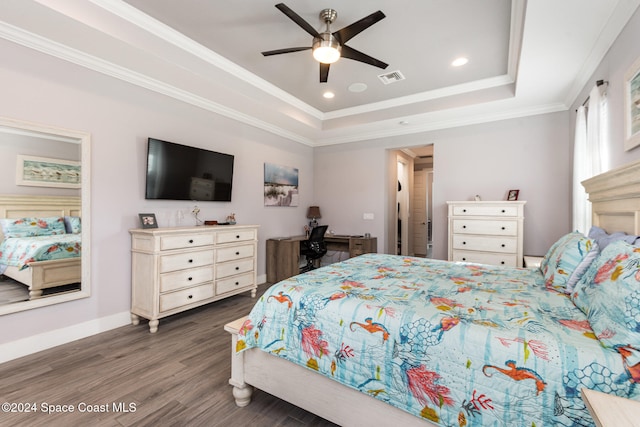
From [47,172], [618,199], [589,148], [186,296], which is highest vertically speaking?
[589,148]

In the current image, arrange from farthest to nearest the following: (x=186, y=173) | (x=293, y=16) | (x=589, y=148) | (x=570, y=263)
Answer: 1. (x=186, y=173)
2. (x=589, y=148)
3. (x=293, y=16)
4. (x=570, y=263)

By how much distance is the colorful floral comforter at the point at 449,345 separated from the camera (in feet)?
3.39

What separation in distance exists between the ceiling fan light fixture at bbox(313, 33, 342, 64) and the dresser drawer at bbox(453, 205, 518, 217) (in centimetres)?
259

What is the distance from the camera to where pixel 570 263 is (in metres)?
1.80

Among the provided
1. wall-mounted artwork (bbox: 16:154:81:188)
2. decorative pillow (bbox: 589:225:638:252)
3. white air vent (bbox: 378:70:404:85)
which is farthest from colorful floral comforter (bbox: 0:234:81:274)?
decorative pillow (bbox: 589:225:638:252)

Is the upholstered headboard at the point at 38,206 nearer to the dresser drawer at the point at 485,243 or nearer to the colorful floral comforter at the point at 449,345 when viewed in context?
the colorful floral comforter at the point at 449,345

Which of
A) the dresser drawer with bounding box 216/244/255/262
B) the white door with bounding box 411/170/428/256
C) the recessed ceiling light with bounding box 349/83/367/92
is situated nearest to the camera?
the dresser drawer with bounding box 216/244/255/262

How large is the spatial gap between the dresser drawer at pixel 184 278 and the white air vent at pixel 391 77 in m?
3.09

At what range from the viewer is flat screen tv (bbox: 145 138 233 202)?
3.15m

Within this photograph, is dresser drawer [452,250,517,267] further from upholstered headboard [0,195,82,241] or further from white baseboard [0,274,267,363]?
upholstered headboard [0,195,82,241]

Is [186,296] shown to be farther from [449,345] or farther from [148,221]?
[449,345]

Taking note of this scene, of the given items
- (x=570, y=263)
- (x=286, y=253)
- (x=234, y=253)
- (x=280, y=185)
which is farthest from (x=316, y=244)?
(x=570, y=263)

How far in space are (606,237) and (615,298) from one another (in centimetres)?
112

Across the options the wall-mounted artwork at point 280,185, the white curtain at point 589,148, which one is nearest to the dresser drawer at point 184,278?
the wall-mounted artwork at point 280,185
